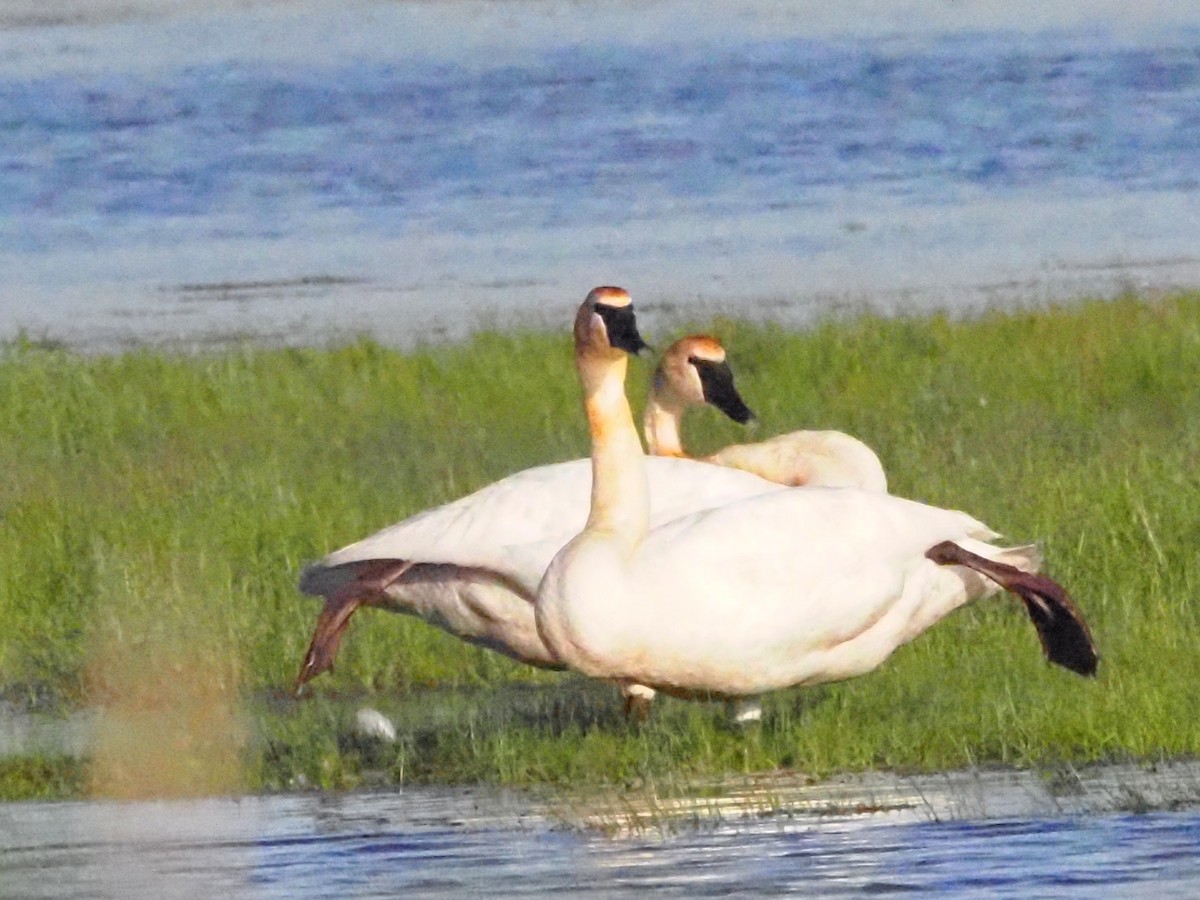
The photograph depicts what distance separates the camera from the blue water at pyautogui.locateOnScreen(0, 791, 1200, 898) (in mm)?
5906

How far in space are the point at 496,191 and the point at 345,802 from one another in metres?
13.5

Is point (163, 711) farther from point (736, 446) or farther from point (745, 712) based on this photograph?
point (736, 446)

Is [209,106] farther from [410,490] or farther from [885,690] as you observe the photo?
[885,690]

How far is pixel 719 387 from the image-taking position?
9.44 meters

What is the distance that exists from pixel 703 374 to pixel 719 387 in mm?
69

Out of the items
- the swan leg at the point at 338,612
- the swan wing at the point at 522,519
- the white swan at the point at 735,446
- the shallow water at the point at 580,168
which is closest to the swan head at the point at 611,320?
the swan wing at the point at 522,519

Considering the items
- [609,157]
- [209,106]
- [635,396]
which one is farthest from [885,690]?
[209,106]

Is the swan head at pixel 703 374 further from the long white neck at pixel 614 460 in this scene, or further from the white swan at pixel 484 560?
the long white neck at pixel 614 460

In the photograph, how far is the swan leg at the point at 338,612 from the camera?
770 cm

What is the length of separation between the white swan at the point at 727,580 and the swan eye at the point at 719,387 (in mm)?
1773

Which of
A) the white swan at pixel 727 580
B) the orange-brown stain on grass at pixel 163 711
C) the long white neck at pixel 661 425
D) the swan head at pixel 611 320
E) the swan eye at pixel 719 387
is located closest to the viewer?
the white swan at pixel 727 580

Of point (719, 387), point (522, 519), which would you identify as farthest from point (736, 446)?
point (522, 519)

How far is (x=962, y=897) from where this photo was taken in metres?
5.78

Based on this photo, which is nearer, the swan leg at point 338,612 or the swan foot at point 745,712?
the swan foot at point 745,712
